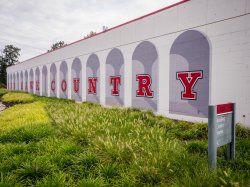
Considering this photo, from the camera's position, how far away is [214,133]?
387 centimetres

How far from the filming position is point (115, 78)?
1504 cm

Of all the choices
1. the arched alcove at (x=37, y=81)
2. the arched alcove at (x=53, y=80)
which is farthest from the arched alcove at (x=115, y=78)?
the arched alcove at (x=37, y=81)

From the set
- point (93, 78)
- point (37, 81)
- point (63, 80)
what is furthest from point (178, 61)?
point (37, 81)

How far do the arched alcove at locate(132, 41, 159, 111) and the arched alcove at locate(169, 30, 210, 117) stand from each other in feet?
3.97

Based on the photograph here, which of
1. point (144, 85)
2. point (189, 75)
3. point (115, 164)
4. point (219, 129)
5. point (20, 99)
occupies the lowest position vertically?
point (115, 164)

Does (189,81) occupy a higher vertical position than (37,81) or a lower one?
lower

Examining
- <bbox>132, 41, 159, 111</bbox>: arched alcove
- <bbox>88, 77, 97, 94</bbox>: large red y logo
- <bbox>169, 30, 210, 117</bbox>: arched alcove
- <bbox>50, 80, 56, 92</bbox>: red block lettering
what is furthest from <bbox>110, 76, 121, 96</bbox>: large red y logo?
<bbox>50, 80, 56, 92</bbox>: red block lettering

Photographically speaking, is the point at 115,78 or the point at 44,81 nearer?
the point at 115,78

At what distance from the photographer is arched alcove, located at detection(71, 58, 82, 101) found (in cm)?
1972

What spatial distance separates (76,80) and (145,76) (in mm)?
9549

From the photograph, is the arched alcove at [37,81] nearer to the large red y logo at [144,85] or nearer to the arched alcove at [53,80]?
the arched alcove at [53,80]

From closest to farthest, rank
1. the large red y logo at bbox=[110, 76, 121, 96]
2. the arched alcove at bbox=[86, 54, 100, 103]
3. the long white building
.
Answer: the long white building → the large red y logo at bbox=[110, 76, 121, 96] → the arched alcove at bbox=[86, 54, 100, 103]

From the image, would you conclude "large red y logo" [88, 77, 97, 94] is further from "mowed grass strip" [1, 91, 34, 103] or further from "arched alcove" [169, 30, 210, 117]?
"arched alcove" [169, 30, 210, 117]

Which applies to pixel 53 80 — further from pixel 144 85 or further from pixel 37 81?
pixel 144 85
